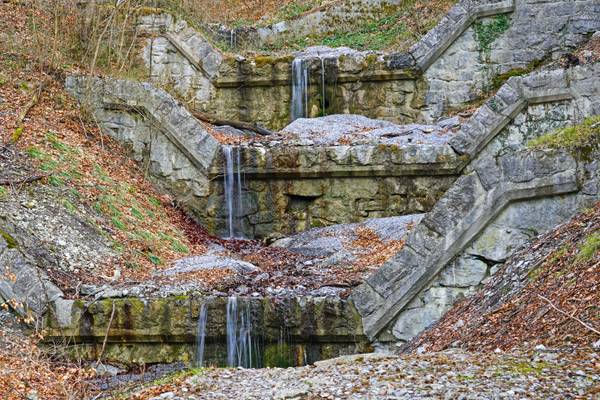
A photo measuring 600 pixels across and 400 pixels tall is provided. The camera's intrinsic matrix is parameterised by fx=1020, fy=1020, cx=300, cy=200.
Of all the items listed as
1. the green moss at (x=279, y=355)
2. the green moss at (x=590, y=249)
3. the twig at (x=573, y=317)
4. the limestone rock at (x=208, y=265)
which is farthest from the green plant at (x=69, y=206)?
the twig at (x=573, y=317)

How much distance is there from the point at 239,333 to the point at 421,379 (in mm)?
4541

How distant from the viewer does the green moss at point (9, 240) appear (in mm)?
11055

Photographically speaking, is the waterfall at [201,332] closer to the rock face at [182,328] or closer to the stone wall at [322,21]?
the rock face at [182,328]

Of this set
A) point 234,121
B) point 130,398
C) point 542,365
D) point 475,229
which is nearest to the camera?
point 542,365

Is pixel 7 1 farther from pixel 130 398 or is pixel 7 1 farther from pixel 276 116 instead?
pixel 130 398

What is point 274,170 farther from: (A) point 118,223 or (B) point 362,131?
(A) point 118,223

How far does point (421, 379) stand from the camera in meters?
6.17

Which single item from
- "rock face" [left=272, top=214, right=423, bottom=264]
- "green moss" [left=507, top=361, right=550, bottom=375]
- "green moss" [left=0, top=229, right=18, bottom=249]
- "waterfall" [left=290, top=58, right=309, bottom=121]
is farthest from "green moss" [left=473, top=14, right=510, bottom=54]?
"green moss" [left=507, top=361, right=550, bottom=375]

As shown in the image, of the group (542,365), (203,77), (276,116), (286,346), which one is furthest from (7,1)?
(542,365)

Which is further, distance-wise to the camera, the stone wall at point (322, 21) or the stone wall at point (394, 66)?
the stone wall at point (322, 21)

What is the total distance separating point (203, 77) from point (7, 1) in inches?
151

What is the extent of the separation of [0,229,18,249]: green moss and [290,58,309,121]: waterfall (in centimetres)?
782

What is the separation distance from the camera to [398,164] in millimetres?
14648

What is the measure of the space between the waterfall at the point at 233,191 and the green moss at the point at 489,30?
5086 millimetres
